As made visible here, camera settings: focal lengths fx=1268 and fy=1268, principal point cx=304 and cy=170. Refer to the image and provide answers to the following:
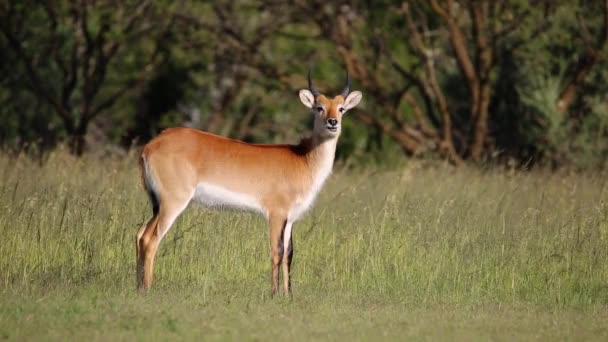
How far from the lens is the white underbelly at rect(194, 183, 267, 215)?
402 inches

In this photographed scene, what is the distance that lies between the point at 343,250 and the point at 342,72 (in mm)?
17422

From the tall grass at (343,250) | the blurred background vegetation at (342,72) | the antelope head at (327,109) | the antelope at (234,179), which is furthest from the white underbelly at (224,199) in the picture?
the blurred background vegetation at (342,72)

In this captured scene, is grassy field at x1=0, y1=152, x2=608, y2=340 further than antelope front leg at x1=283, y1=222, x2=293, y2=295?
No

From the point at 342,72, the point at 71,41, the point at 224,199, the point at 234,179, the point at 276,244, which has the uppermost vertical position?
the point at 71,41

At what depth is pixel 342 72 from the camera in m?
28.3

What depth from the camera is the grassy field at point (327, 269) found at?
8.32 m

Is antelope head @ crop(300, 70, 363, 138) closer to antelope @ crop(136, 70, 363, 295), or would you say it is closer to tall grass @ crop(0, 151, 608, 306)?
antelope @ crop(136, 70, 363, 295)

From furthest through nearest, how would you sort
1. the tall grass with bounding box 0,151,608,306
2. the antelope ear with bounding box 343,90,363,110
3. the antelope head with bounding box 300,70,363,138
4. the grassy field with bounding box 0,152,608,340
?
1. the antelope ear with bounding box 343,90,363,110
2. the antelope head with bounding box 300,70,363,138
3. the tall grass with bounding box 0,151,608,306
4. the grassy field with bounding box 0,152,608,340

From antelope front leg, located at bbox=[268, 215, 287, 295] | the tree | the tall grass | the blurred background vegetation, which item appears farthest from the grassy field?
the tree

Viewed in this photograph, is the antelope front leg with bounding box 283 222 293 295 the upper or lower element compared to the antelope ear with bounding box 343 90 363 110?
lower

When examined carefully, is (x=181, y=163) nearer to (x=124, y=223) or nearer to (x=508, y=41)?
(x=124, y=223)

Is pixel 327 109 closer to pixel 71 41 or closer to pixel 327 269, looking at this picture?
pixel 327 269

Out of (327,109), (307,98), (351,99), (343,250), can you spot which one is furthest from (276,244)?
(351,99)

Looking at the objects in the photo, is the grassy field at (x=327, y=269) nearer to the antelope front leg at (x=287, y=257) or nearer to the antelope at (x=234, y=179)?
the antelope front leg at (x=287, y=257)
